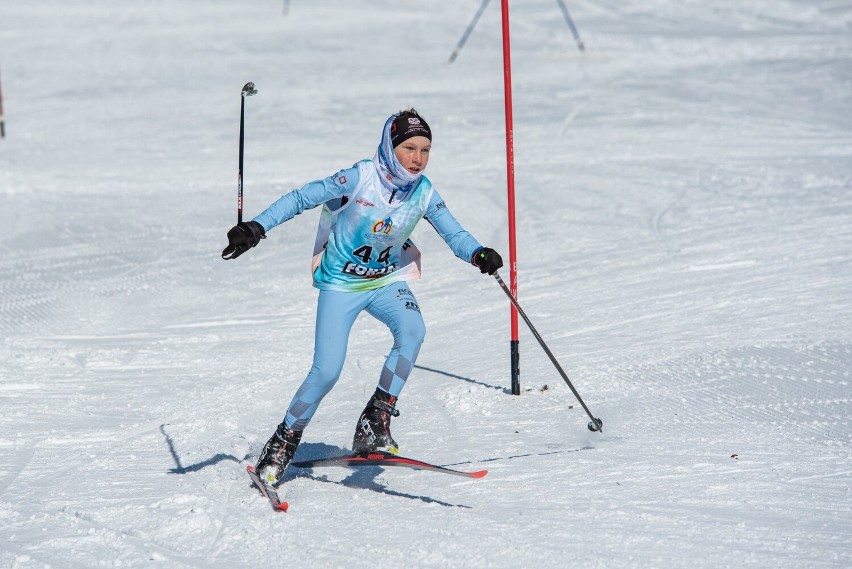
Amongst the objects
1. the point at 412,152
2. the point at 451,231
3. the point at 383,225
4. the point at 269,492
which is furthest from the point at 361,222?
the point at 269,492

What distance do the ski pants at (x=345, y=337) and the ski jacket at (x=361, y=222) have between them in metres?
0.06

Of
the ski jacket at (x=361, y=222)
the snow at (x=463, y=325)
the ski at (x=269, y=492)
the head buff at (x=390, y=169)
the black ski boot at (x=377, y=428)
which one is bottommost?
the snow at (x=463, y=325)

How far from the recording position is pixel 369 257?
17.1 feet

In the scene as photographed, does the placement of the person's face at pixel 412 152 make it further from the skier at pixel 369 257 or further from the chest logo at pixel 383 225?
the chest logo at pixel 383 225

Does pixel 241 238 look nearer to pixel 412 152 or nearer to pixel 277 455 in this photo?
pixel 412 152

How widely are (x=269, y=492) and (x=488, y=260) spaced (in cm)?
151

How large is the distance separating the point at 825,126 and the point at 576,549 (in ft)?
38.7

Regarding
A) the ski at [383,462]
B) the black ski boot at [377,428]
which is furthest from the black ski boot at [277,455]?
the black ski boot at [377,428]

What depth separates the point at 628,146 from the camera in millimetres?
14195

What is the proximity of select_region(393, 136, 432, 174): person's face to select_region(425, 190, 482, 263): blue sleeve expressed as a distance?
1.17ft

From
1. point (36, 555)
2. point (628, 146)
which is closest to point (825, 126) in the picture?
point (628, 146)

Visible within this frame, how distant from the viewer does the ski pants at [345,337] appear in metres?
5.09

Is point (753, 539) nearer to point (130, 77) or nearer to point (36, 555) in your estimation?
point (36, 555)

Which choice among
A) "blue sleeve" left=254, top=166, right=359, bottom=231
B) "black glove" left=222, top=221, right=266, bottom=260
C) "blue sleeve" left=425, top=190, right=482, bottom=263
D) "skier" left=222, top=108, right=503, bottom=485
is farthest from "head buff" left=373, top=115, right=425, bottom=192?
"black glove" left=222, top=221, right=266, bottom=260
